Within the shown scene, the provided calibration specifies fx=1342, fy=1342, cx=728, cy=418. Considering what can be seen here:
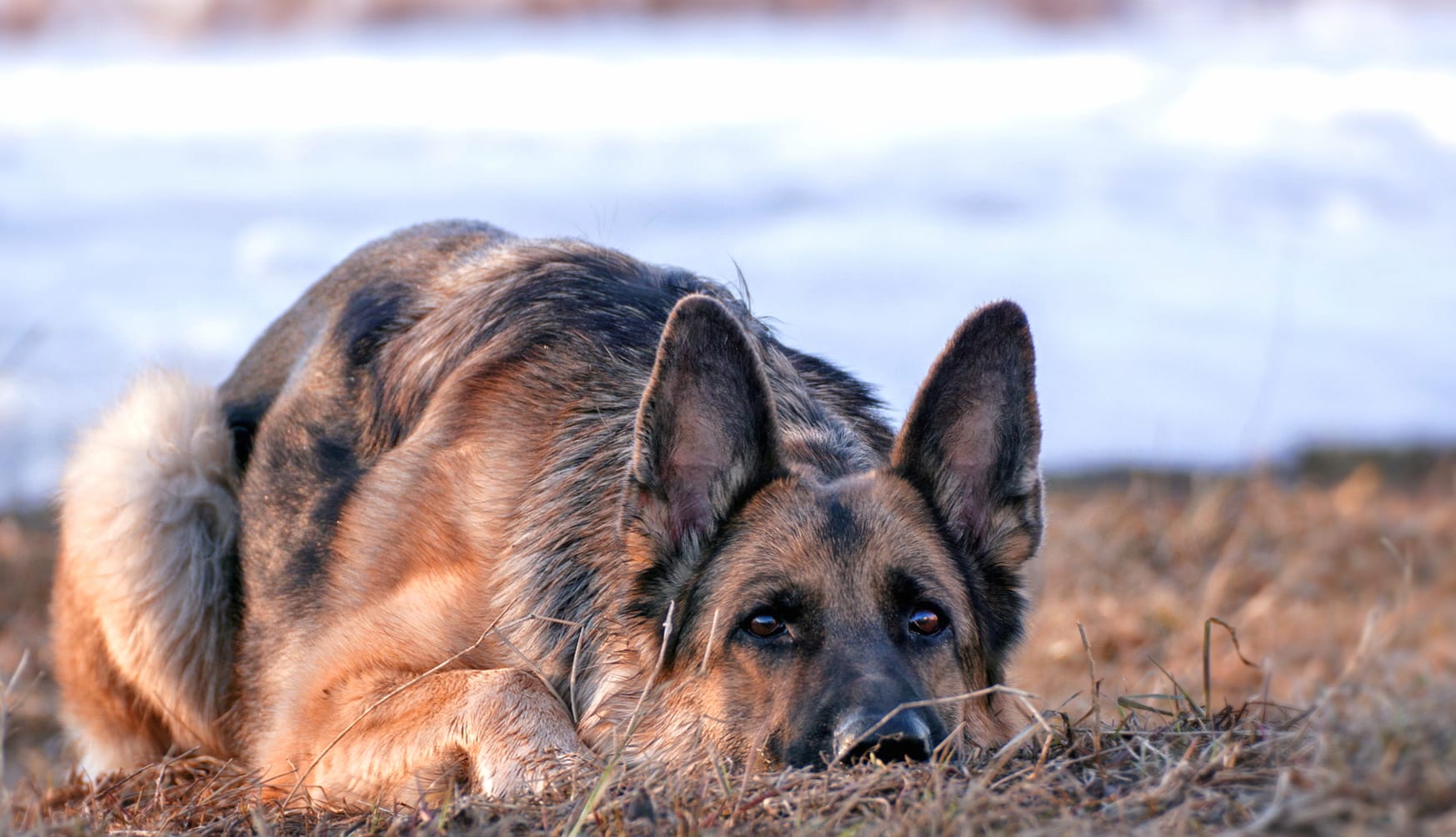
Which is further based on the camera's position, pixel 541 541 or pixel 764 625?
pixel 541 541

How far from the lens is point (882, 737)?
9.81 feet

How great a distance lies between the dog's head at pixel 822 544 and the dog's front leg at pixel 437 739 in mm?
362

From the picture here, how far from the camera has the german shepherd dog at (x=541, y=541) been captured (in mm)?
3320

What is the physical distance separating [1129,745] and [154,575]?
10.8 feet

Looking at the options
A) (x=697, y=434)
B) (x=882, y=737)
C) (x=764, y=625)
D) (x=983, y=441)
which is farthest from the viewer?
(x=983, y=441)

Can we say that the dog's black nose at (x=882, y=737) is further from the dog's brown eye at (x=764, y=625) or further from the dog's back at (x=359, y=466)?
the dog's back at (x=359, y=466)

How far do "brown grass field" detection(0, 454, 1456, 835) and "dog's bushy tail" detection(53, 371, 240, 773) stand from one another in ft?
0.97

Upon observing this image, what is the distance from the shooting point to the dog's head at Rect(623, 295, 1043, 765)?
322 centimetres

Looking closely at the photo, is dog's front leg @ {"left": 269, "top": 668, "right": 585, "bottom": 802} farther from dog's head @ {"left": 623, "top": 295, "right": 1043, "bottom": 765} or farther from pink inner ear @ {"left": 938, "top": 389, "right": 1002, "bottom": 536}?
pink inner ear @ {"left": 938, "top": 389, "right": 1002, "bottom": 536}

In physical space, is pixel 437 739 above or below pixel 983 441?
below

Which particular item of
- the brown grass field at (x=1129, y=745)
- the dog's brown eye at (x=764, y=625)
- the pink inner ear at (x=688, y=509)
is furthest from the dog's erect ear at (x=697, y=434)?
the brown grass field at (x=1129, y=745)

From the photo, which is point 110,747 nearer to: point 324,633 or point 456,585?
point 324,633

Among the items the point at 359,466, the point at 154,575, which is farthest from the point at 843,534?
the point at 154,575

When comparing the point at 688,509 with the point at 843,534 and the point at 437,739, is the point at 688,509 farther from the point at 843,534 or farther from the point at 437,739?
the point at 437,739
